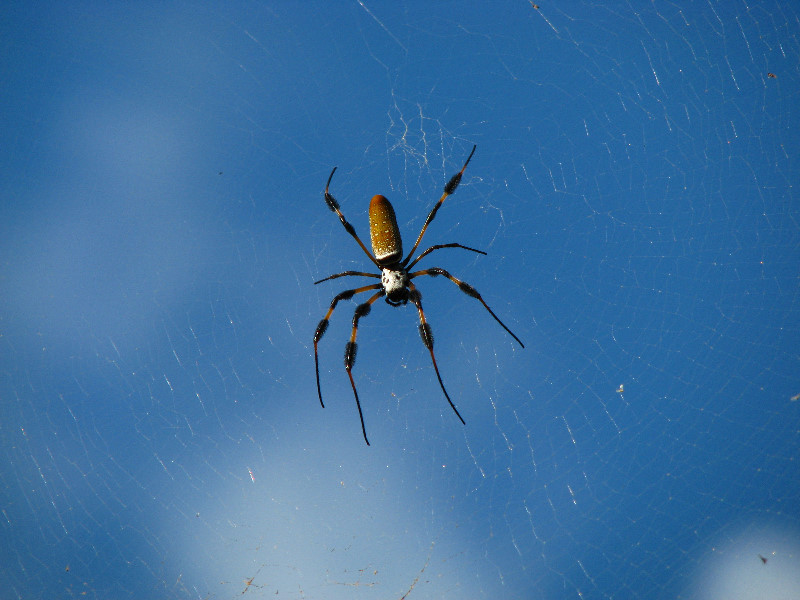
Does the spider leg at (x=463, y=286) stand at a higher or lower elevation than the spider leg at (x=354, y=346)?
higher

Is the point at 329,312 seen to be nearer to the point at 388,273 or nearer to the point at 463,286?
the point at 388,273

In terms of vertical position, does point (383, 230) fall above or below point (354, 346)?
above

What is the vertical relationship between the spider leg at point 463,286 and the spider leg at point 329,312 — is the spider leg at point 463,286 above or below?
above

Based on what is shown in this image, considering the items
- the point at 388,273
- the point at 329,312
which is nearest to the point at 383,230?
the point at 388,273

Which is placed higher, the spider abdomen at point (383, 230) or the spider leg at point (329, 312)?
the spider abdomen at point (383, 230)

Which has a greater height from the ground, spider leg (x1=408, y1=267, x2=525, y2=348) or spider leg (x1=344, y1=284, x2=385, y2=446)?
spider leg (x1=408, y1=267, x2=525, y2=348)

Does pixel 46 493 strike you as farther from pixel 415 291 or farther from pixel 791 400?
pixel 791 400
